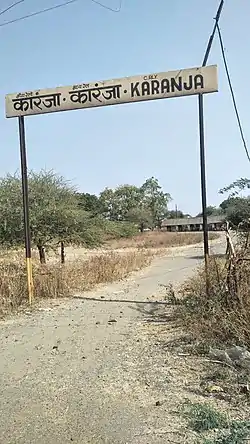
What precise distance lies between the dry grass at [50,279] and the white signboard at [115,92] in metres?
3.70

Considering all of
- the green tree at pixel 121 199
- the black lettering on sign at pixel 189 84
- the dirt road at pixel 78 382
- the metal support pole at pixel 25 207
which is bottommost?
the dirt road at pixel 78 382

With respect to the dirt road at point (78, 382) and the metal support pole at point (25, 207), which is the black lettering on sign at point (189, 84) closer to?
the metal support pole at point (25, 207)

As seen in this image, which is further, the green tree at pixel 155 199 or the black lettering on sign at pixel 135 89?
the green tree at pixel 155 199

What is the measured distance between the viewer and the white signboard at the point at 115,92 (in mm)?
10539

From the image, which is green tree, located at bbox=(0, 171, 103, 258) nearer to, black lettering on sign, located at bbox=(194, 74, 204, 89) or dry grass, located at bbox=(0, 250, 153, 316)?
dry grass, located at bbox=(0, 250, 153, 316)

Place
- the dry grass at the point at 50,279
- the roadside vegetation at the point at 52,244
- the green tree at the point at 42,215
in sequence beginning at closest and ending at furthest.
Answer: the dry grass at the point at 50,279 < the roadside vegetation at the point at 52,244 < the green tree at the point at 42,215

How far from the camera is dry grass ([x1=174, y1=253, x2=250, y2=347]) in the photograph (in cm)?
672

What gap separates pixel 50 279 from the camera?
42.4ft

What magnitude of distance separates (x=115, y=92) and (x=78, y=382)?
7016 millimetres

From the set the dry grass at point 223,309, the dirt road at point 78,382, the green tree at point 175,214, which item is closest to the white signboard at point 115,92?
the dry grass at point 223,309

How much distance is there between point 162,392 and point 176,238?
55.0m

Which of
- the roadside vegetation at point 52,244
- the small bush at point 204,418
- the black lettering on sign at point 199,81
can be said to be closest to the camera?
the small bush at point 204,418

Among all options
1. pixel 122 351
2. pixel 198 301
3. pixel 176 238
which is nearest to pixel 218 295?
pixel 198 301

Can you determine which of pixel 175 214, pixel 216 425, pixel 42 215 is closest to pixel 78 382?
pixel 216 425
